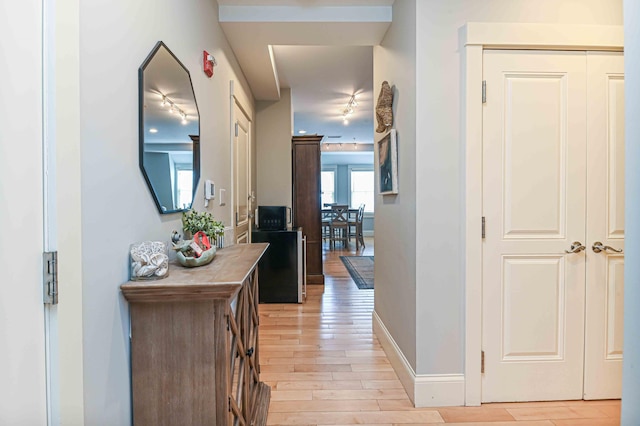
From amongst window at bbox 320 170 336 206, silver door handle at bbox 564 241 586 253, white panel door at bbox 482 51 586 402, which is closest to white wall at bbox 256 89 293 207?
white panel door at bbox 482 51 586 402

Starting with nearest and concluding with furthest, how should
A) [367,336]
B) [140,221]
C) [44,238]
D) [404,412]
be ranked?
[44,238]
[140,221]
[404,412]
[367,336]

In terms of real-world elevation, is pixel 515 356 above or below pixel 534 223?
below

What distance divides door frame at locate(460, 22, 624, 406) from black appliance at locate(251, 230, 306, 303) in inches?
87.5

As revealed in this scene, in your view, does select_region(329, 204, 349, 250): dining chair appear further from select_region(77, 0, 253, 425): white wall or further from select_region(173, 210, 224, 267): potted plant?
select_region(77, 0, 253, 425): white wall

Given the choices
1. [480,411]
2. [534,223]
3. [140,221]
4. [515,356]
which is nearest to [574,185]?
[534,223]

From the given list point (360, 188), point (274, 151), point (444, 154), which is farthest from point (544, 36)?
point (360, 188)

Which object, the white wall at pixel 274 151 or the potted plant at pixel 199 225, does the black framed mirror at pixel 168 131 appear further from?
the white wall at pixel 274 151

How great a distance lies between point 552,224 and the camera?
1896 millimetres

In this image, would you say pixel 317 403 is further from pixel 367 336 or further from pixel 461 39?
pixel 461 39

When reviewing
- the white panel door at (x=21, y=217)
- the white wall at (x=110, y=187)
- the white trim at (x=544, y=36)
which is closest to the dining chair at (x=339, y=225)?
the white trim at (x=544, y=36)

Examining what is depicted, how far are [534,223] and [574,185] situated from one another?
1.04 ft

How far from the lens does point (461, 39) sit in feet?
6.05

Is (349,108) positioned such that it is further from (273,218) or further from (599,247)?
(599,247)

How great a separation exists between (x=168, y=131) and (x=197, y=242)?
19.4 inches
